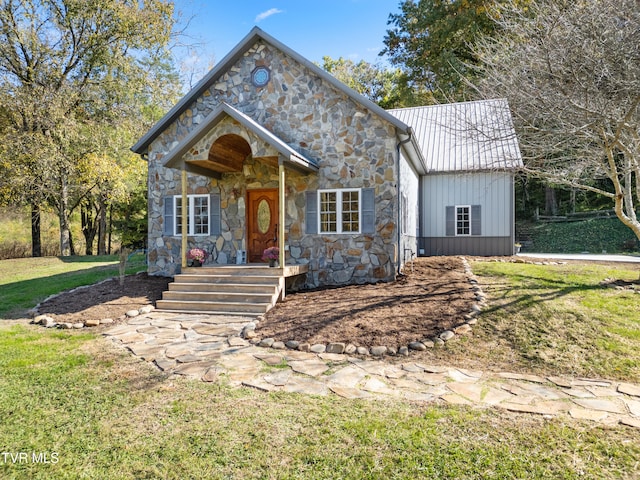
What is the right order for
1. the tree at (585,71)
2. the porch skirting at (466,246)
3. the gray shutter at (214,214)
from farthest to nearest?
the porch skirting at (466,246)
the gray shutter at (214,214)
the tree at (585,71)

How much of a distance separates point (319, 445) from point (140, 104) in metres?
21.6

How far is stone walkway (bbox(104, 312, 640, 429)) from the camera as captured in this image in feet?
12.9

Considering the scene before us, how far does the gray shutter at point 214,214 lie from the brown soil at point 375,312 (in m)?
3.25

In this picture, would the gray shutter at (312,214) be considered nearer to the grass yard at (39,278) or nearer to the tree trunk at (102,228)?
the grass yard at (39,278)

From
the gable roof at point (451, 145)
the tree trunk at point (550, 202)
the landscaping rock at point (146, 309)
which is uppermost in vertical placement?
the gable roof at point (451, 145)

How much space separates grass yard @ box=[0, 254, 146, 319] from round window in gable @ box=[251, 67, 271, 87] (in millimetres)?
7032

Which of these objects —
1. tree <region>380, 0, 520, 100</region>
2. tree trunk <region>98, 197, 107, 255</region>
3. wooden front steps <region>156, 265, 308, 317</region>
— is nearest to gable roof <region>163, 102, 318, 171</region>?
wooden front steps <region>156, 265, 308, 317</region>

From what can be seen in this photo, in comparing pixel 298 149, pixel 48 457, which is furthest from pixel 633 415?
pixel 298 149

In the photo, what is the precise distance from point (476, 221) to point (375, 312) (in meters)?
8.99

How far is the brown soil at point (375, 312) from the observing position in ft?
19.8

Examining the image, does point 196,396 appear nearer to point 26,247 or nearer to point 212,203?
point 212,203

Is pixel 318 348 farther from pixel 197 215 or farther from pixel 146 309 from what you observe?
pixel 197 215

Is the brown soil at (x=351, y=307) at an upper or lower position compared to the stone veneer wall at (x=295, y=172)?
lower

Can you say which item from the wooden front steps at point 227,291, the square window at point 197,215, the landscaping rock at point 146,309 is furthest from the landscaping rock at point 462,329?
the square window at point 197,215
